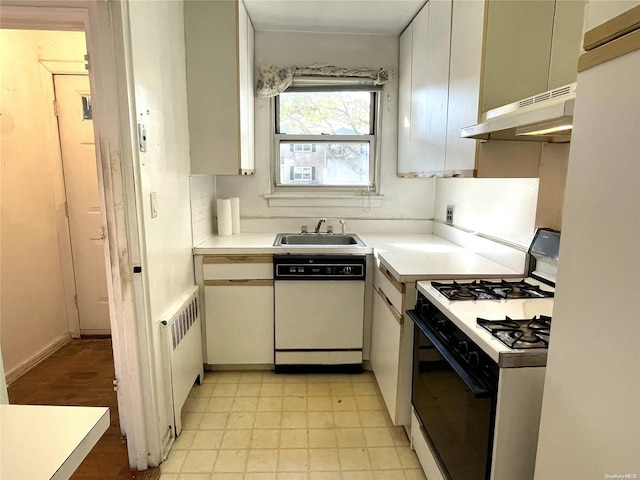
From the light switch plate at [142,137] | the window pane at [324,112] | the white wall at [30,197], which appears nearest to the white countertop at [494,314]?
the light switch plate at [142,137]

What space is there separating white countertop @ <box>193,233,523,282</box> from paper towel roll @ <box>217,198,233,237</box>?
0.07 m

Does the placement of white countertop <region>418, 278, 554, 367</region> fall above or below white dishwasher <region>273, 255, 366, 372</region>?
above

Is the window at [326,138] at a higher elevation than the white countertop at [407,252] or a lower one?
higher

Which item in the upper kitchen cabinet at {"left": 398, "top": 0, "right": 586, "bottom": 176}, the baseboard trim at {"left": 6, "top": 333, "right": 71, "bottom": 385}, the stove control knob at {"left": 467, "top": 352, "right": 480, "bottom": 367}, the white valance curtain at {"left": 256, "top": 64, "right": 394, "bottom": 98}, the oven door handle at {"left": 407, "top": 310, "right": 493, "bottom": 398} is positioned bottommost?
the baseboard trim at {"left": 6, "top": 333, "right": 71, "bottom": 385}

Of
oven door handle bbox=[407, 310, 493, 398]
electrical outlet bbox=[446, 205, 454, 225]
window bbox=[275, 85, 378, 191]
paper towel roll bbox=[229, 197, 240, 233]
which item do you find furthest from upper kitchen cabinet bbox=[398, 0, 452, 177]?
paper towel roll bbox=[229, 197, 240, 233]

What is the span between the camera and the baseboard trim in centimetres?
251

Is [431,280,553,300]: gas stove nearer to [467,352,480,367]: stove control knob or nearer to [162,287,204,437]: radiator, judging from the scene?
[467,352,480,367]: stove control knob

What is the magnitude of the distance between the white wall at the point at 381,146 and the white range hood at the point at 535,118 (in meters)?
1.44

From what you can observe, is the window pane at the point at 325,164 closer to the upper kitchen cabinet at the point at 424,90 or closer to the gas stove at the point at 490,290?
the upper kitchen cabinet at the point at 424,90

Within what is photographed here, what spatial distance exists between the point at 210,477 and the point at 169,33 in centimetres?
226

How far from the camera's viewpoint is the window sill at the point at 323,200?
10.1ft

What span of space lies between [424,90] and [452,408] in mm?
1875

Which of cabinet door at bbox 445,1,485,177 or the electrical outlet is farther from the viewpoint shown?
the electrical outlet

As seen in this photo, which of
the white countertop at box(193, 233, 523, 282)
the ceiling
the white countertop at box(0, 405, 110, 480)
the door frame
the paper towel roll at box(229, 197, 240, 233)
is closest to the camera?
the white countertop at box(0, 405, 110, 480)
